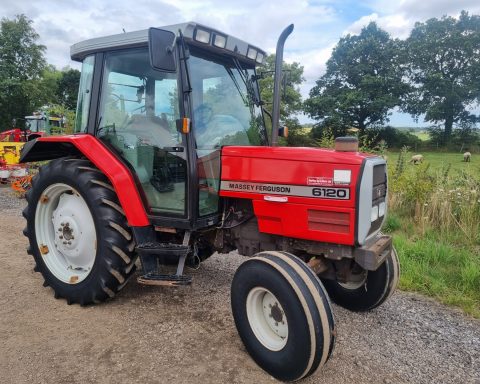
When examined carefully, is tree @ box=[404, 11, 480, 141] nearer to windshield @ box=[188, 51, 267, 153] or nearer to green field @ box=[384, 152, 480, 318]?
green field @ box=[384, 152, 480, 318]

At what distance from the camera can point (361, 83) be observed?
3297cm

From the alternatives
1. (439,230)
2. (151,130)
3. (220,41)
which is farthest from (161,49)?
(439,230)

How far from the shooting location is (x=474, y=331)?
10.5 feet

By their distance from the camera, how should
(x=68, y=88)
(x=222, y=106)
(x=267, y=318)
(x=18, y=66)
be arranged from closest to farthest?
(x=267, y=318)
(x=222, y=106)
(x=18, y=66)
(x=68, y=88)

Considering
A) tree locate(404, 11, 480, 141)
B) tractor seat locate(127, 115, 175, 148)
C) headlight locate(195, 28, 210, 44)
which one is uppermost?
tree locate(404, 11, 480, 141)

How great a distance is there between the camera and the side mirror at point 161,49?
8.80 ft

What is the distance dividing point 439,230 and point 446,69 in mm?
33810

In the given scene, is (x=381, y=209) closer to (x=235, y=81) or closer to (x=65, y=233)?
(x=235, y=81)

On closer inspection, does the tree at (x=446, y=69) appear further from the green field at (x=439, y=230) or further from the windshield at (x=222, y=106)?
the windshield at (x=222, y=106)

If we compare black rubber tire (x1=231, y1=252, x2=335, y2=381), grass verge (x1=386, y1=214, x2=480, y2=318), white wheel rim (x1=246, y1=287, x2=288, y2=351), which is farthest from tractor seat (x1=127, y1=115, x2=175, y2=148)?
grass verge (x1=386, y1=214, x2=480, y2=318)

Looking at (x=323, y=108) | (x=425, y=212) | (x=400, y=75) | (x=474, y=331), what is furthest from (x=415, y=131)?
(x=474, y=331)

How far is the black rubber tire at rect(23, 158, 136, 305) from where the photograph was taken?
128 inches

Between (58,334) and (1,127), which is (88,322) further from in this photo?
(1,127)

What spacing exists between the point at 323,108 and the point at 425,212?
93.8 feet
